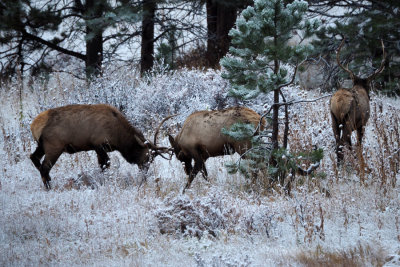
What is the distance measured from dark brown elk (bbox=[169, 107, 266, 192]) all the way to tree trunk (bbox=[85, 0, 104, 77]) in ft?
17.2

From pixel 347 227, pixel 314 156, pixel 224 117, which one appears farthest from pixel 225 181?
pixel 347 227

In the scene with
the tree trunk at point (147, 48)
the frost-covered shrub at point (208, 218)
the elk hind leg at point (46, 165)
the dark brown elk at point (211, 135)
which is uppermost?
the tree trunk at point (147, 48)

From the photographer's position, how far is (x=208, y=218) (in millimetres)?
5211

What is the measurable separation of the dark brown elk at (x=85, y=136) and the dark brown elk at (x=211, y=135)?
2.25 ft

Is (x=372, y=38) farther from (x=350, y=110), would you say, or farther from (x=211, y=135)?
(x=211, y=135)

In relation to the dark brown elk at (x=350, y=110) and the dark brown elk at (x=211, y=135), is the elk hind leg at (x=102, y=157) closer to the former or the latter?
the dark brown elk at (x=211, y=135)

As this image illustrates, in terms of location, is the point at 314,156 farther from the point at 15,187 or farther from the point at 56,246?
the point at 15,187

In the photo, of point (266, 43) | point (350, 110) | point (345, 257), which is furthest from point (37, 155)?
point (345, 257)

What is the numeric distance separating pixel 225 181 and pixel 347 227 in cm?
225

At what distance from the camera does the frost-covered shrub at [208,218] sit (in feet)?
16.8

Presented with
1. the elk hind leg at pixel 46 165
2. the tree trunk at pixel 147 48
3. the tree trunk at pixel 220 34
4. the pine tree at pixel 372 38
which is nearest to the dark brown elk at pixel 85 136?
the elk hind leg at pixel 46 165

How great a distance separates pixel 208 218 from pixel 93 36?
7.48 m

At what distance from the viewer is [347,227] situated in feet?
16.6

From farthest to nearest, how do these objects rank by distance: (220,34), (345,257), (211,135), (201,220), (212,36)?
1. (220,34)
2. (212,36)
3. (211,135)
4. (201,220)
5. (345,257)
